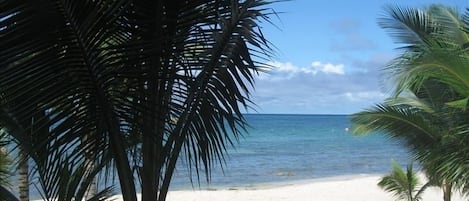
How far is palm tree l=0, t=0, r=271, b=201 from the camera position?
2.46 metres

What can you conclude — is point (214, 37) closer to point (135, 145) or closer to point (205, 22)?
point (205, 22)

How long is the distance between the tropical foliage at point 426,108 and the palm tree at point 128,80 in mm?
3845

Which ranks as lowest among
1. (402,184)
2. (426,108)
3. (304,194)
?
(304,194)

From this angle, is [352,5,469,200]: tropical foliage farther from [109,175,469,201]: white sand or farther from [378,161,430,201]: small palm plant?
[109,175,469,201]: white sand

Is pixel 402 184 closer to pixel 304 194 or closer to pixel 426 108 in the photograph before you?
pixel 426 108

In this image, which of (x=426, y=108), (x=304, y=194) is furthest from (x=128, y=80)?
(x=304, y=194)

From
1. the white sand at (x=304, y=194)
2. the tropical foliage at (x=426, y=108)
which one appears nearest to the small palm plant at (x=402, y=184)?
the tropical foliage at (x=426, y=108)

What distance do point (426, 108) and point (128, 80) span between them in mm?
7087

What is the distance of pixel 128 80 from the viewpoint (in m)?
2.88

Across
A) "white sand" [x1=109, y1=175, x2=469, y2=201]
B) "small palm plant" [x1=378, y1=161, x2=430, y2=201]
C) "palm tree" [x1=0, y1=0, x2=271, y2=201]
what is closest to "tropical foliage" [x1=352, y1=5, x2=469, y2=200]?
"small palm plant" [x1=378, y1=161, x2=430, y2=201]

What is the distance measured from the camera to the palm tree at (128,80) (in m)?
2.46

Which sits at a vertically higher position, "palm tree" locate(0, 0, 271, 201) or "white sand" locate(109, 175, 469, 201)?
"palm tree" locate(0, 0, 271, 201)

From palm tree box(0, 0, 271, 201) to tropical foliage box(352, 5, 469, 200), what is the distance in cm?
385

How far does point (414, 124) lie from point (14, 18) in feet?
23.9
